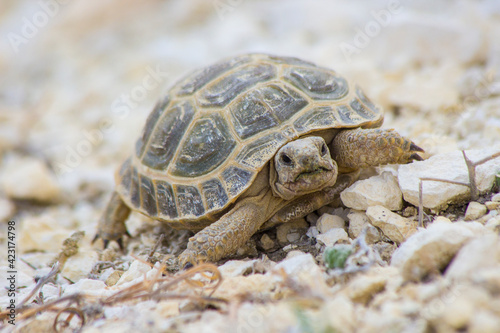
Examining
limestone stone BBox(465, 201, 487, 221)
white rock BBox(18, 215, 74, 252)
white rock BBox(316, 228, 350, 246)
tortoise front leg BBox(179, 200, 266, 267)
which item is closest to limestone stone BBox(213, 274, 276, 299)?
tortoise front leg BBox(179, 200, 266, 267)

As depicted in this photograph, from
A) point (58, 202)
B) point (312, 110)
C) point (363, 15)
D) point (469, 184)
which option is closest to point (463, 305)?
point (469, 184)

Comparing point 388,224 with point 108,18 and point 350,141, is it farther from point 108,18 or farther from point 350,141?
point 108,18

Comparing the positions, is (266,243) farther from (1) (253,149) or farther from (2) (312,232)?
(1) (253,149)

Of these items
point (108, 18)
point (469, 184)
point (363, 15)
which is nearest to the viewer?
point (469, 184)

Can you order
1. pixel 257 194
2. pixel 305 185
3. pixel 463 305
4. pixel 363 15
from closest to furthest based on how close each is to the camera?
1. pixel 463 305
2. pixel 305 185
3. pixel 257 194
4. pixel 363 15

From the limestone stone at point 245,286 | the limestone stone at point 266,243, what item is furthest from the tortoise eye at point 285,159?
the limestone stone at point 245,286

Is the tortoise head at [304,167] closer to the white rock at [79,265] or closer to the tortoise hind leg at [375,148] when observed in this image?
the tortoise hind leg at [375,148]

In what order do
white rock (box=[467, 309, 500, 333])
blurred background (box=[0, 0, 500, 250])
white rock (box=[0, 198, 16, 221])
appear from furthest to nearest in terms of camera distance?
white rock (box=[0, 198, 16, 221]) → blurred background (box=[0, 0, 500, 250]) → white rock (box=[467, 309, 500, 333])

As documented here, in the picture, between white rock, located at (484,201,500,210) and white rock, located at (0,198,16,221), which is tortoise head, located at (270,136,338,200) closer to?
white rock, located at (484,201,500,210)

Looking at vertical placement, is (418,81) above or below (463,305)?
below
